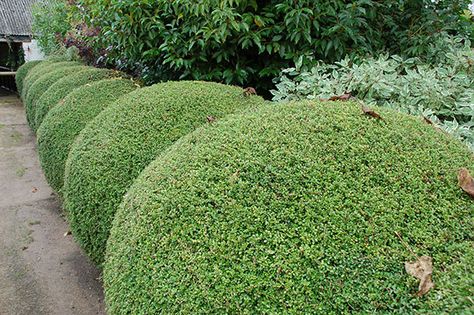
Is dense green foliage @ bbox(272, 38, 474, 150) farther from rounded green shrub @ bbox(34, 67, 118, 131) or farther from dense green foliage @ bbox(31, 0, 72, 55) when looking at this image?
dense green foliage @ bbox(31, 0, 72, 55)

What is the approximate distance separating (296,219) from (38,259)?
282cm

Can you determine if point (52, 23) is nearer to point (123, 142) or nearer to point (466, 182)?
point (123, 142)

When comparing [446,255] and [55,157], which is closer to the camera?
[446,255]

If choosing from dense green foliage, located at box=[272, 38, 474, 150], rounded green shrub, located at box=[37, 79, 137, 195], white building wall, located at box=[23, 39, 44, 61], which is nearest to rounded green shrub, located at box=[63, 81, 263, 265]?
dense green foliage, located at box=[272, 38, 474, 150]

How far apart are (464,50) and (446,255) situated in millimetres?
2543

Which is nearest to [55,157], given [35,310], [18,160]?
[35,310]

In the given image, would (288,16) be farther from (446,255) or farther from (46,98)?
(46,98)

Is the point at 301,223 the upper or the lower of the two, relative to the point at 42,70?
upper

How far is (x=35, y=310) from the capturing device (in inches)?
101

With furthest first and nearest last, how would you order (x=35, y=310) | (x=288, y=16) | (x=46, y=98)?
(x=46, y=98)
(x=288, y=16)
(x=35, y=310)

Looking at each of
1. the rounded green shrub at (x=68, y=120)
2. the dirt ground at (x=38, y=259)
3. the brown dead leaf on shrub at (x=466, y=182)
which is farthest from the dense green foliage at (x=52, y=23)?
the brown dead leaf on shrub at (x=466, y=182)

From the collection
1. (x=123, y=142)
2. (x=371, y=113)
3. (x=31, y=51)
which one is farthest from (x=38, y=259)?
(x=31, y=51)

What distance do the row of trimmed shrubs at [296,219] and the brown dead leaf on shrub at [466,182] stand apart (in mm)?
28

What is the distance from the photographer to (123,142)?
218 cm
